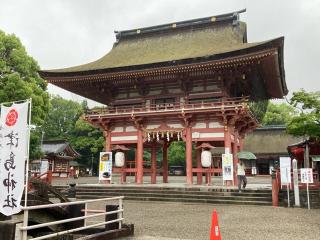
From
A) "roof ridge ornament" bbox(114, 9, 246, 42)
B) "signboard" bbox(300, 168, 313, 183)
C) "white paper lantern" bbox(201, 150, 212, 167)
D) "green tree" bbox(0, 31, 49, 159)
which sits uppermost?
"roof ridge ornament" bbox(114, 9, 246, 42)

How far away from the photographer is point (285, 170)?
578 inches

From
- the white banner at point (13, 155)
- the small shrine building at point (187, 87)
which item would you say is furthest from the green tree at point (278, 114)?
the white banner at point (13, 155)

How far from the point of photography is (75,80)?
21750 mm

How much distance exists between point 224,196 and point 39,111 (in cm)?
1708

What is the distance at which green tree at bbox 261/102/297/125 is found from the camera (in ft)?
196

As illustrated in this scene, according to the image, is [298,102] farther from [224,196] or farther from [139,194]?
[139,194]

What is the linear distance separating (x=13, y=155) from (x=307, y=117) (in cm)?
1273

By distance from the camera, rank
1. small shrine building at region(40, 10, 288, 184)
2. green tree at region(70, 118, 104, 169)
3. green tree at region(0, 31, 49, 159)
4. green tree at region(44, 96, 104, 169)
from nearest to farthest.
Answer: small shrine building at region(40, 10, 288, 184), green tree at region(0, 31, 49, 159), green tree at region(70, 118, 104, 169), green tree at region(44, 96, 104, 169)

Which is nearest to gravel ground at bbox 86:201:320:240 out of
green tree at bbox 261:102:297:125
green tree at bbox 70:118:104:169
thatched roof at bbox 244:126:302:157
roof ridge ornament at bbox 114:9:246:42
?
roof ridge ornament at bbox 114:9:246:42

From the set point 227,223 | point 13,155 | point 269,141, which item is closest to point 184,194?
point 227,223

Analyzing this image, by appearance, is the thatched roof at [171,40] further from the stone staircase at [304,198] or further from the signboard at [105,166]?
the stone staircase at [304,198]

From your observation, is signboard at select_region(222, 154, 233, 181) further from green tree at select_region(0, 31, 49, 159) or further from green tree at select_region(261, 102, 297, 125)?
green tree at select_region(261, 102, 297, 125)

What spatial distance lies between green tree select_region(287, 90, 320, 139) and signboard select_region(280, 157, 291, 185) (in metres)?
1.50

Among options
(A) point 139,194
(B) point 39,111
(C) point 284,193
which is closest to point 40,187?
(A) point 139,194
